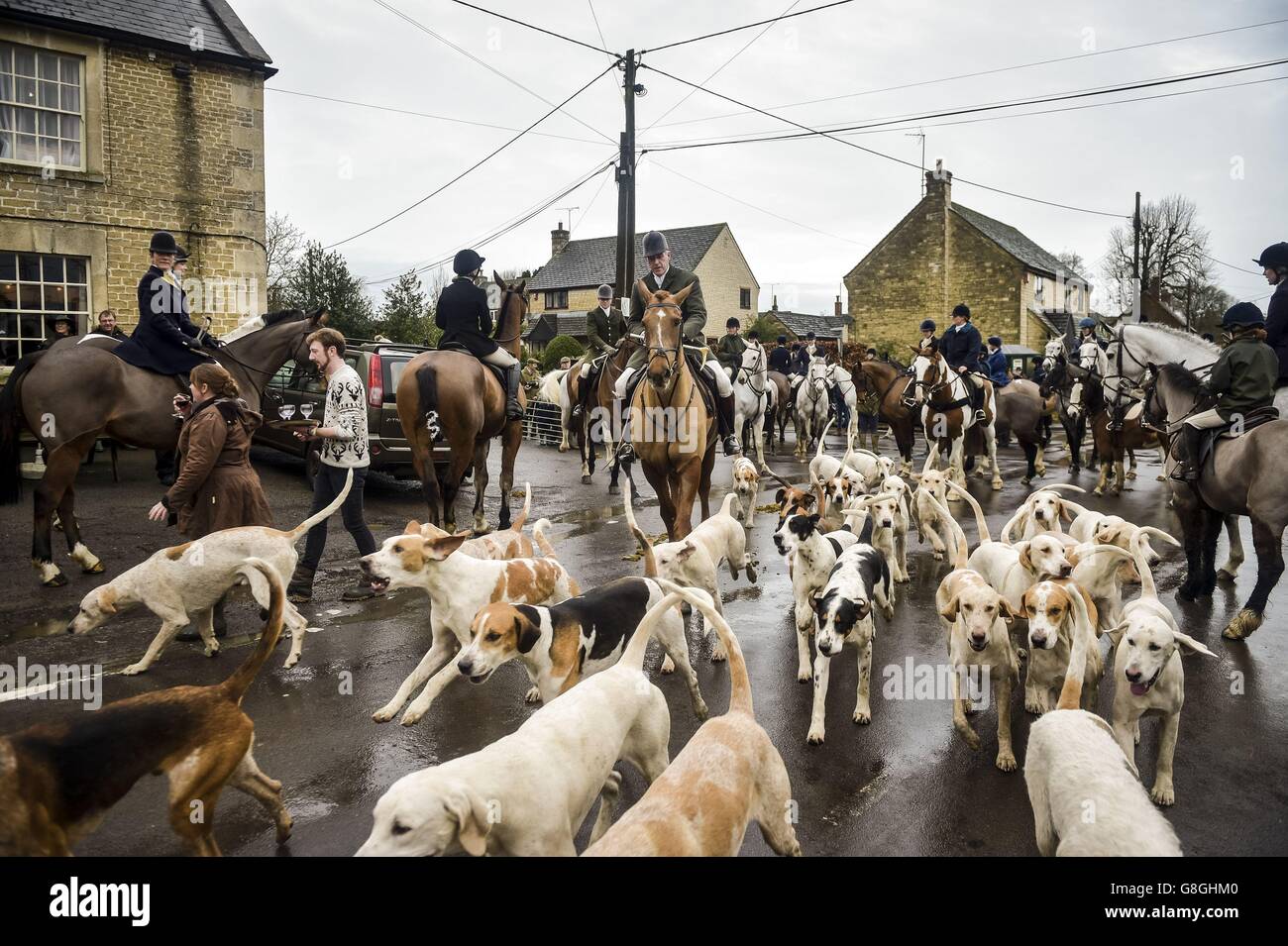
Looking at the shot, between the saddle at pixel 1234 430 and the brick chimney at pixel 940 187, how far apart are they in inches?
1437

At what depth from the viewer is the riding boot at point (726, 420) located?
378 inches

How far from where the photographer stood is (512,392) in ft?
34.4

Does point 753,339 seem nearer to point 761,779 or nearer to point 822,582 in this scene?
point 822,582

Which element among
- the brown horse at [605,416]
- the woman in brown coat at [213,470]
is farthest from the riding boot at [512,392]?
the woman in brown coat at [213,470]

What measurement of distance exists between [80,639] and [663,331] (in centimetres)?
540

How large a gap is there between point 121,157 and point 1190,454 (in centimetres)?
1629

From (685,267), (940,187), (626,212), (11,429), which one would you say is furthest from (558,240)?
(11,429)

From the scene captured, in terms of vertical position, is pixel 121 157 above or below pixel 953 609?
above

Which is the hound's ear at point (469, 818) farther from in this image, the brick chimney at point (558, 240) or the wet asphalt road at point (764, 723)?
the brick chimney at point (558, 240)

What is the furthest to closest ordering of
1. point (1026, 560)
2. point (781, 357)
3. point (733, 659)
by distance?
point (781, 357) < point (1026, 560) < point (733, 659)

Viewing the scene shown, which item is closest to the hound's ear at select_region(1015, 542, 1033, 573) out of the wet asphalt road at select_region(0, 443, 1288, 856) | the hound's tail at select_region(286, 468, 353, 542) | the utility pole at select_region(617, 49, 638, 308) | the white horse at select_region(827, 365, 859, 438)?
the wet asphalt road at select_region(0, 443, 1288, 856)

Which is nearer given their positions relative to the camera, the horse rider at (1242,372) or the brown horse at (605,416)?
the horse rider at (1242,372)

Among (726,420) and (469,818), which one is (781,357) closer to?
(726,420)

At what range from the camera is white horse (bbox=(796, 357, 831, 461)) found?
1936cm
